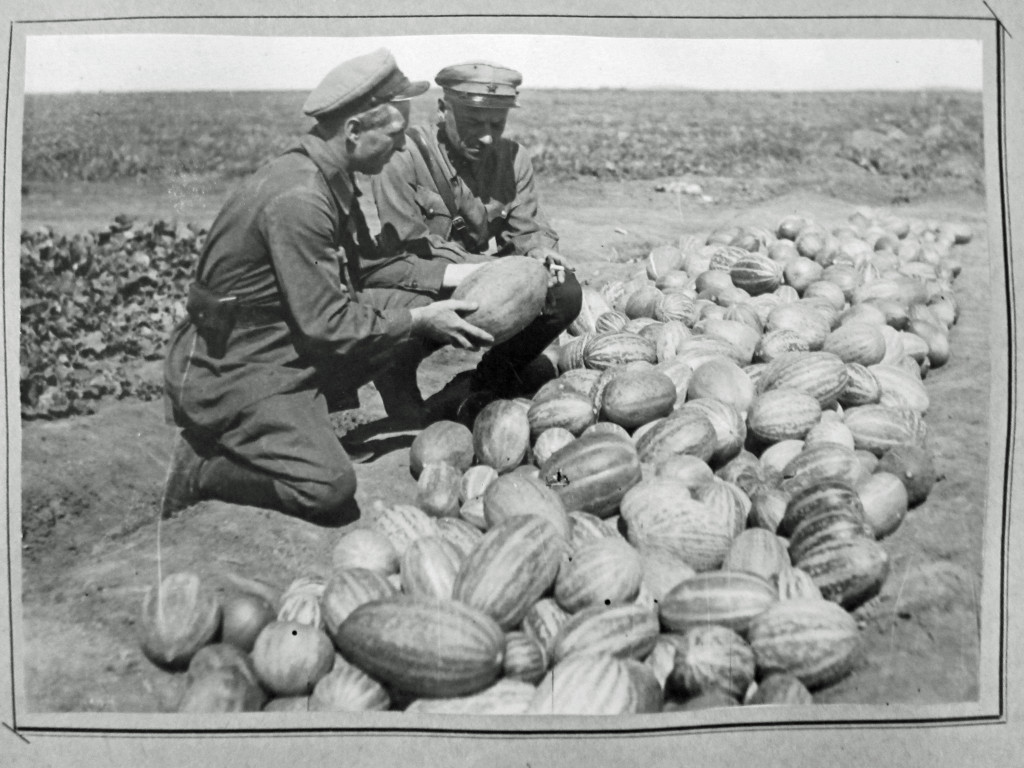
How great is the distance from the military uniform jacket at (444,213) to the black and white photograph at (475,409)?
3 cm

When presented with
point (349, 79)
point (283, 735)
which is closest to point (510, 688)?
point (283, 735)

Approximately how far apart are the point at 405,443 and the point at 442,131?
1.97m

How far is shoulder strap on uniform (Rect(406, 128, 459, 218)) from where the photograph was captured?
210 inches

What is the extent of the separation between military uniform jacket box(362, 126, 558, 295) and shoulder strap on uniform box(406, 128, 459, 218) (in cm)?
2

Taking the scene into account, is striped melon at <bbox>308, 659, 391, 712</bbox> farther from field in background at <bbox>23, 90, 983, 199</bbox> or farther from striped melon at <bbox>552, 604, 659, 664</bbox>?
field in background at <bbox>23, 90, 983, 199</bbox>

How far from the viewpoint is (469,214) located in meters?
5.54

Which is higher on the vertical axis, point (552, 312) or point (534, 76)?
point (534, 76)

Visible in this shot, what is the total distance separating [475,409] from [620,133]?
6.66 ft

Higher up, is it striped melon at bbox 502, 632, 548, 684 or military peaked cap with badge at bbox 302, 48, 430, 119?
military peaked cap with badge at bbox 302, 48, 430, 119

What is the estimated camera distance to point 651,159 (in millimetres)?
5770

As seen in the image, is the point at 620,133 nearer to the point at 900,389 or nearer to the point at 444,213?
the point at 444,213

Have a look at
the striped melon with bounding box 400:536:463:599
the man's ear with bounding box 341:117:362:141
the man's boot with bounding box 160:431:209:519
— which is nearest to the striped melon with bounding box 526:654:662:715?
the striped melon with bounding box 400:536:463:599

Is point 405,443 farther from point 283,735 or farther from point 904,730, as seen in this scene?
point 904,730

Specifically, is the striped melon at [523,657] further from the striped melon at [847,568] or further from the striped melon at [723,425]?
the striped melon at [723,425]
